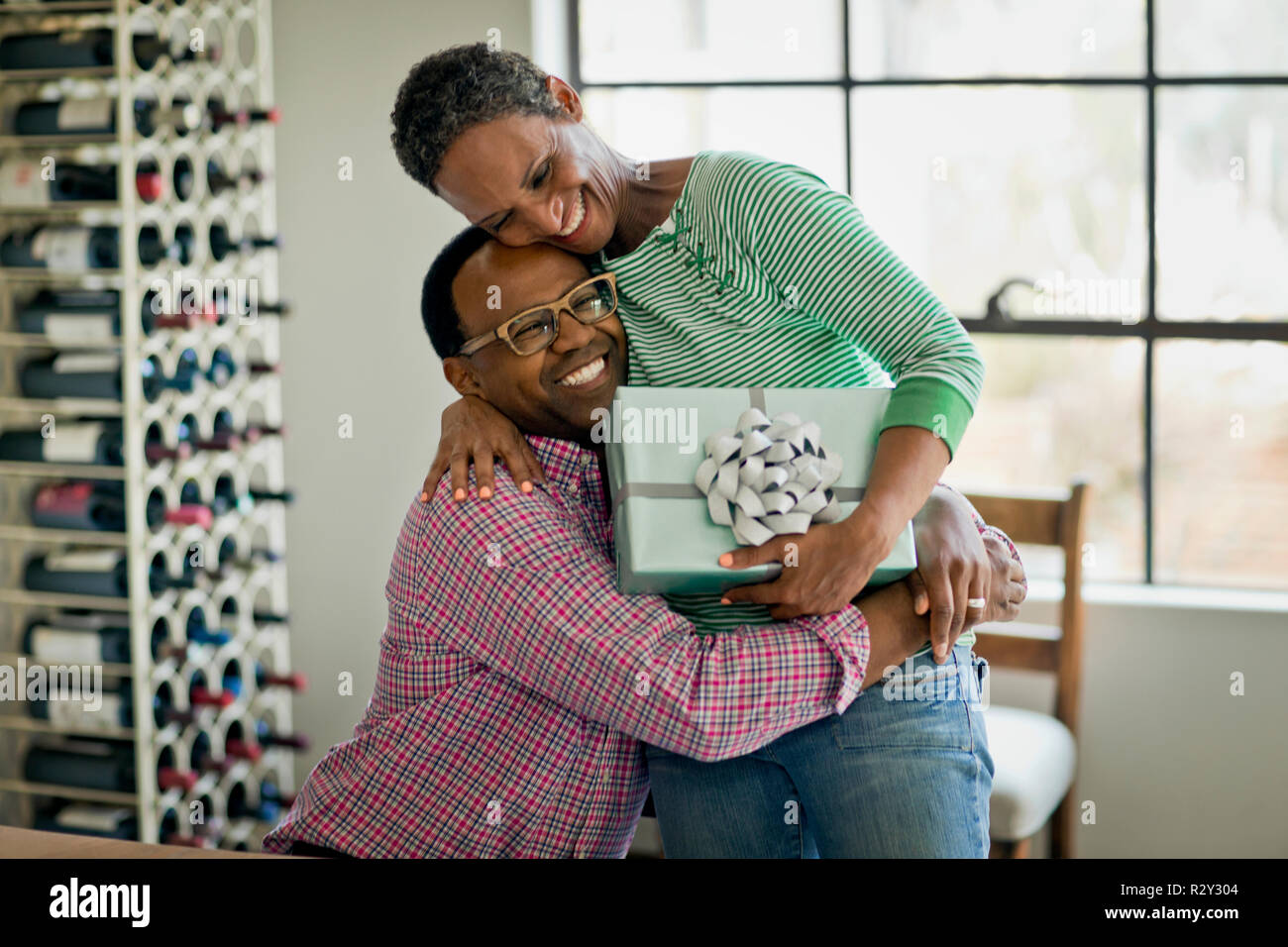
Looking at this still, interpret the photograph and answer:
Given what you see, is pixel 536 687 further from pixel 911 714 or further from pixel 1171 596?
pixel 1171 596

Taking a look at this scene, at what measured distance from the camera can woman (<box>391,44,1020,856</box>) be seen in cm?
98

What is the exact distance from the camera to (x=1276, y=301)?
233 cm

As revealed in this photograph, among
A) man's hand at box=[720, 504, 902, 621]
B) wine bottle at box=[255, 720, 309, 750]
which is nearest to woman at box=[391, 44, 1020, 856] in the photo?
man's hand at box=[720, 504, 902, 621]

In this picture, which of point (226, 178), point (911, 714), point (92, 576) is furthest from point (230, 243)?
point (911, 714)

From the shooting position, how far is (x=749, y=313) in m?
1.11

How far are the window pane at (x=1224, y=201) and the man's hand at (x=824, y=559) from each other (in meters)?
1.70

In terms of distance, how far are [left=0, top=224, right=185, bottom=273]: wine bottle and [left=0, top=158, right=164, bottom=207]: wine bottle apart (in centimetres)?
6

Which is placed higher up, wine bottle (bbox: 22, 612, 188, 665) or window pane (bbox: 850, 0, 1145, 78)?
window pane (bbox: 850, 0, 1145, 78)

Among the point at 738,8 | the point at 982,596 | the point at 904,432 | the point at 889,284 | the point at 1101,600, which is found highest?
the point at 738,8

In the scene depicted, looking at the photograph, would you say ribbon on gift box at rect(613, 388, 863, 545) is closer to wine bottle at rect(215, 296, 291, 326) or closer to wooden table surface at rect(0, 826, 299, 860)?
wooden table surface at rect(0, 826, 299, 860)

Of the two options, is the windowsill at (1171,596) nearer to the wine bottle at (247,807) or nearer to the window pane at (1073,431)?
the window pane at (1073,431)
